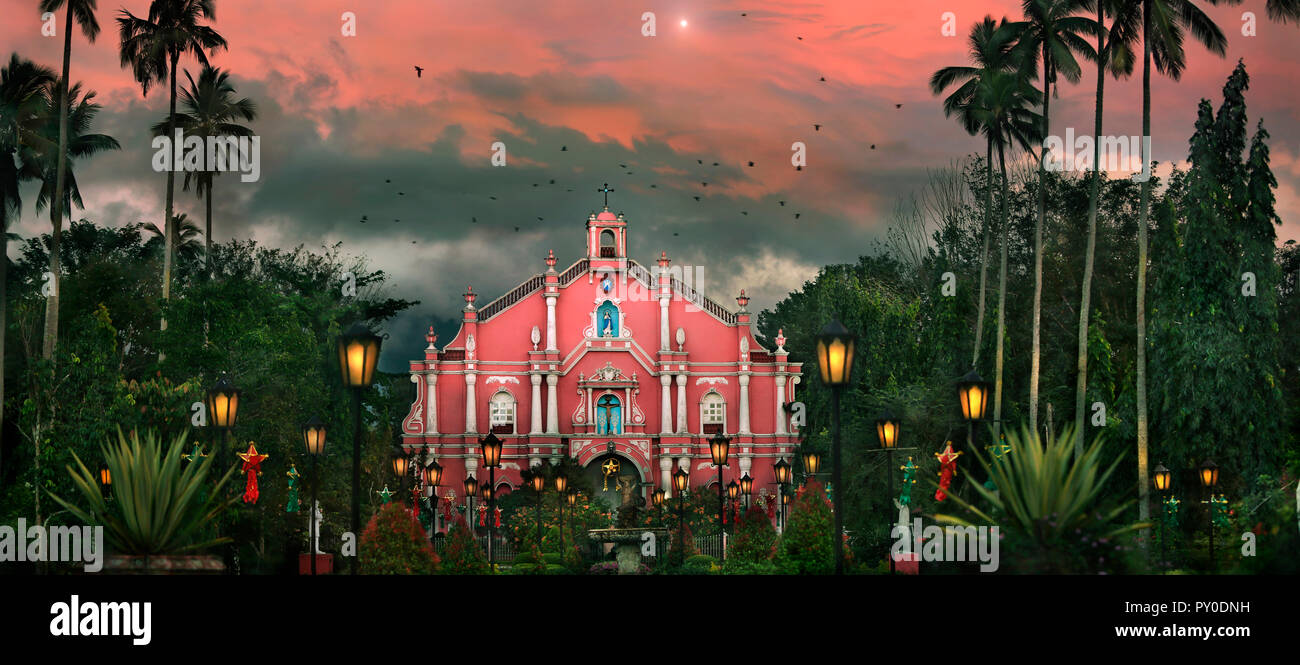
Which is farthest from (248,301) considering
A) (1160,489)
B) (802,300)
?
(802,300)

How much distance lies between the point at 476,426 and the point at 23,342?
22.9 meters

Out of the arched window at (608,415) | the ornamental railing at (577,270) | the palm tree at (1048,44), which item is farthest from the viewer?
the ornamental railing at (577,270)

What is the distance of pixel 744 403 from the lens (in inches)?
2165

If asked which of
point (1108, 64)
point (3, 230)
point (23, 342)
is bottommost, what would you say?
point (23, 342)

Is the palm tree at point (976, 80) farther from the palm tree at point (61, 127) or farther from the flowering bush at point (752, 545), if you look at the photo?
the palm tree at point (61, 127)

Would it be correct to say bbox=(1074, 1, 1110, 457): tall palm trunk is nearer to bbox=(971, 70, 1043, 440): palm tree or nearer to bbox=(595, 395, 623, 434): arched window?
bbox=(971, 70, 1043, 440): palm tree

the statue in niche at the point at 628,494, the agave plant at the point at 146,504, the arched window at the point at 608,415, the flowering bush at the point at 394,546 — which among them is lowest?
the statue in niche at the point at 628,494

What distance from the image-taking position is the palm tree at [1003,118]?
33.9 meters

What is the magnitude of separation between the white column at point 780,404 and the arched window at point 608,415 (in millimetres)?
7261

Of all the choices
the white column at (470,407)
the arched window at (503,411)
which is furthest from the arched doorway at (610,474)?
the white column at (470,407)

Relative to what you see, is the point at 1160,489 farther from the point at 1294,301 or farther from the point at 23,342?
the point at 23,342

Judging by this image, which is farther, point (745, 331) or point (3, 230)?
point (745, 331)

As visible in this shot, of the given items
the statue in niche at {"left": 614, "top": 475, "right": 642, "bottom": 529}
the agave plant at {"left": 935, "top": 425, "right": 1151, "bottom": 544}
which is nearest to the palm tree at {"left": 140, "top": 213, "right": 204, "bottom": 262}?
the statue in niche at {"left": 614, "top": 475, "right": 642, "bottom": 529}
